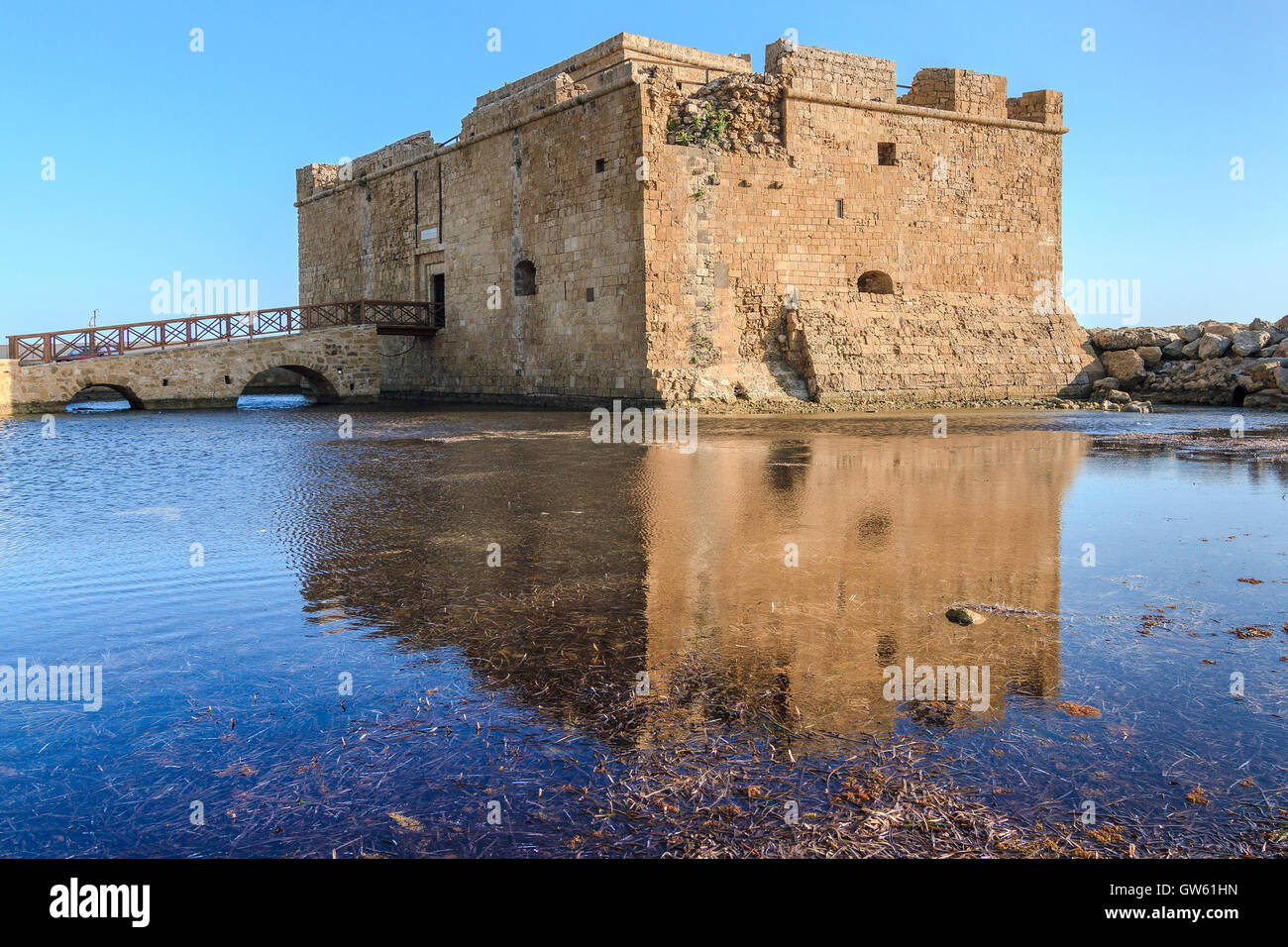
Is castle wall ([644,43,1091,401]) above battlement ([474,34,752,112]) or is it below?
below

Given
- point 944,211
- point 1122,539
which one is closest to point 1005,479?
→ point 1122,539

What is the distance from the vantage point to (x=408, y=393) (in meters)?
25.4

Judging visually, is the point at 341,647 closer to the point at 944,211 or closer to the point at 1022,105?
the point at 944,211

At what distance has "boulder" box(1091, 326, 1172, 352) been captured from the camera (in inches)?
891

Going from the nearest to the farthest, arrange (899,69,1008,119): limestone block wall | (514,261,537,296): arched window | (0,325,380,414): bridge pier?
1. (0,325,380,414): bridge pier
2. (514,261,537,296): arched window
3. (899,69,1008,119): limestone block wall

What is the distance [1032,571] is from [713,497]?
3123 mm

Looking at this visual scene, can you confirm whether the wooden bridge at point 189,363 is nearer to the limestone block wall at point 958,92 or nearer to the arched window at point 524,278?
the arched window at point 524,278

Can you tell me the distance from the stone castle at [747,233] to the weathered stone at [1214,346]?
2332 millimetres

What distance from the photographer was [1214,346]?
21.3 meters

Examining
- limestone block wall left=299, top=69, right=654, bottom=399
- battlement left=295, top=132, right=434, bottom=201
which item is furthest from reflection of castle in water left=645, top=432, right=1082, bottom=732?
battlement left=295, top=132, right=434, bottom=201

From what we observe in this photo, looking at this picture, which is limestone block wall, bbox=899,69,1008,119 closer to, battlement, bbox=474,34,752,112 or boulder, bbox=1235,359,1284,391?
battlement, bbox=474,34,752,112

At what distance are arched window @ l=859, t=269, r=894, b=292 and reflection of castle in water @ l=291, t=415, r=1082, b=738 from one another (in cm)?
1112

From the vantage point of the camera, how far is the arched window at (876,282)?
20.3 m

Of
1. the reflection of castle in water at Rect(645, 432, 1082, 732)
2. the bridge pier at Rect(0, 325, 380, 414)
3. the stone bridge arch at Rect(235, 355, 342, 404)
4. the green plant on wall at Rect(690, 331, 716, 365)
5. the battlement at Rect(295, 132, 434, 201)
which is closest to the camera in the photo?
the reflection of castle in water at Rect(645, 432, 1082, 732)
